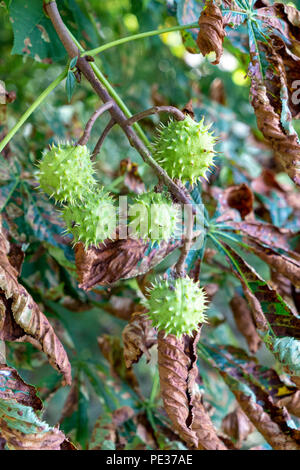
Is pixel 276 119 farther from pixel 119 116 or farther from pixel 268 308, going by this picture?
pixel 268 308

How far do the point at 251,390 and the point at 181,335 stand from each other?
0.43 metres

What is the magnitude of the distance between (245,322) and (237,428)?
1.26ft

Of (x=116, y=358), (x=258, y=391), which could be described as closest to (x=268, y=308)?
(x=258, y=391)

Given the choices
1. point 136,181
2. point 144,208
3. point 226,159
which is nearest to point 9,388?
point 144,208

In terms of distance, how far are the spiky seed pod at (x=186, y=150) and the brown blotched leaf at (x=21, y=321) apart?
465mm

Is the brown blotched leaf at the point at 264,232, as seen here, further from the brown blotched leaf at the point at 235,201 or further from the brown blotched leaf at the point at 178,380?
the brown blotched leaf at the point at 178,380

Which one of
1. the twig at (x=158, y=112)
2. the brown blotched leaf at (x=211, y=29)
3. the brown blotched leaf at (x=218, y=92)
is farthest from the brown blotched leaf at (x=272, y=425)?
the brown blotched leaf at (x=218, y=92)

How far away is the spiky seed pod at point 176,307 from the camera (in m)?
1.10

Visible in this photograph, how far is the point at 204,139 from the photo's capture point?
1.13 m

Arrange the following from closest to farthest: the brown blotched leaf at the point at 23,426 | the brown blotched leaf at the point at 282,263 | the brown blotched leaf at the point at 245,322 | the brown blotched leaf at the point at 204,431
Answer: the brown blotched leaf at the point at 23,426
the brown blotched leaf at the point at 204,431
the brown blotched leaf at the point at 282,263
the brown blotched leaf at the point at 245,322

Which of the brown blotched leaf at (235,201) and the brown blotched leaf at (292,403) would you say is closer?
the brown blotched leaf at (292,403)
